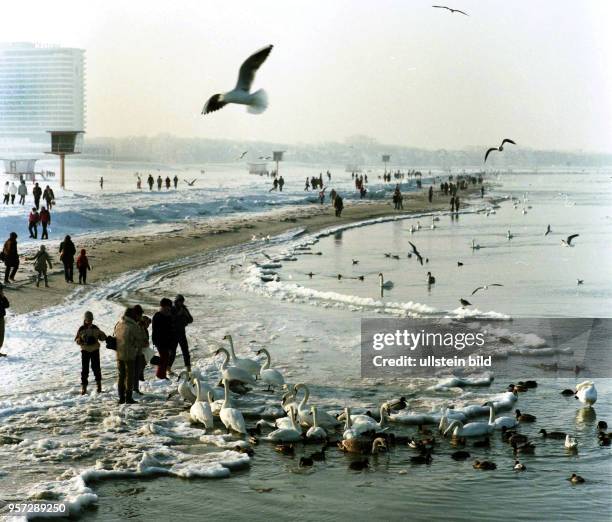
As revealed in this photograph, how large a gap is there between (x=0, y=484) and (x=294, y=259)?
21.2m

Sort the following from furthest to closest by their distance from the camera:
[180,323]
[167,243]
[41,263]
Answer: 1. [167,243]
2. [41,263]
3. [180,323]

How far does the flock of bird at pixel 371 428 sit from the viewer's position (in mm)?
11008

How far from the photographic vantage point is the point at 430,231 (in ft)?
142

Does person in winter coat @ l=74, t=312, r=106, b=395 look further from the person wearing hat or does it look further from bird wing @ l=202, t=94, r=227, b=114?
bird wing @ l=202, t=94, r=227, b=114

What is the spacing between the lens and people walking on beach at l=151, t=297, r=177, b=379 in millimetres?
14250

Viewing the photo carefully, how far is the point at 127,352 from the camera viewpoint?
1279 cm

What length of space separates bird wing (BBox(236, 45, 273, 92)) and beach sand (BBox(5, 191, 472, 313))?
8581 millimetres

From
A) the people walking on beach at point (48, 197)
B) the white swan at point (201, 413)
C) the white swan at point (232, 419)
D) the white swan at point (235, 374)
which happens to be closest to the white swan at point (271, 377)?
the white swan at point (235, 374)

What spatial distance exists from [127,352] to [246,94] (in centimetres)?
404

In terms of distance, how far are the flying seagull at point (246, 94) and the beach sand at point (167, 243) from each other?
26.3 feet

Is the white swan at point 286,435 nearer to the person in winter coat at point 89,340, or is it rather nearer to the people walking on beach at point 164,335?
the person in winter coat at point 89,340

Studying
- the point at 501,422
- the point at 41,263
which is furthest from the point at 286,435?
the point at 41,263

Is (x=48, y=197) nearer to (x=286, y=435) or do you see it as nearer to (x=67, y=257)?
(x=67, y=257)

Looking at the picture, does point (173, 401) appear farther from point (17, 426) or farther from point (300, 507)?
point (300, 507)
